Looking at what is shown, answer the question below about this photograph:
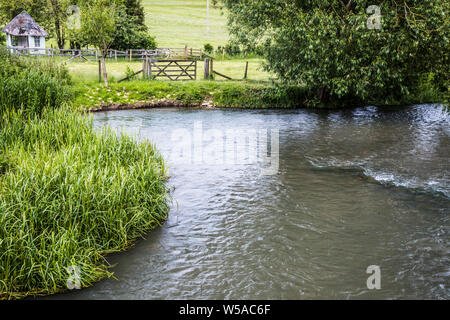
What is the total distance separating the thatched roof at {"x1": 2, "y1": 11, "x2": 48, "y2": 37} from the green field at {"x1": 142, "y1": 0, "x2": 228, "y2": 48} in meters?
15.8

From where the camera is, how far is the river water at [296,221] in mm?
7109

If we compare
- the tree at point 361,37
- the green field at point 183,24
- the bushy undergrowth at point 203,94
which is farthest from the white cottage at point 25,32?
the tree at point 361,37

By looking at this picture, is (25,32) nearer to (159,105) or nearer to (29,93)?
(159,105)

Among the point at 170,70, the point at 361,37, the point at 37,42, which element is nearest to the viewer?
the point at 361,37

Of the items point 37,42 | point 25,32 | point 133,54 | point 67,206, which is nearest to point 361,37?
point 67,206

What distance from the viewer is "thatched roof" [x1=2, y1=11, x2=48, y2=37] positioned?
4788cm

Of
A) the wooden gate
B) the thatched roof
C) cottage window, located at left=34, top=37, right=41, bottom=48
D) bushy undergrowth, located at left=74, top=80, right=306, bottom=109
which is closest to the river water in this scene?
bushy undergrowth, located at left=74, top=80, right=306, bottom=109

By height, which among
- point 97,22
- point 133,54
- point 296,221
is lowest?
point 296,221

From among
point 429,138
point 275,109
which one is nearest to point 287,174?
point 429,138

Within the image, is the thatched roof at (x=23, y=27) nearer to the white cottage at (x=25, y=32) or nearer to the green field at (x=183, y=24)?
the white cottage at (x=25, y=32)

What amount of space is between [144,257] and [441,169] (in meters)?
10.0

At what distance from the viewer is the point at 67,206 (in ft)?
25.4

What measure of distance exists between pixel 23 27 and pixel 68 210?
47.8 meters
